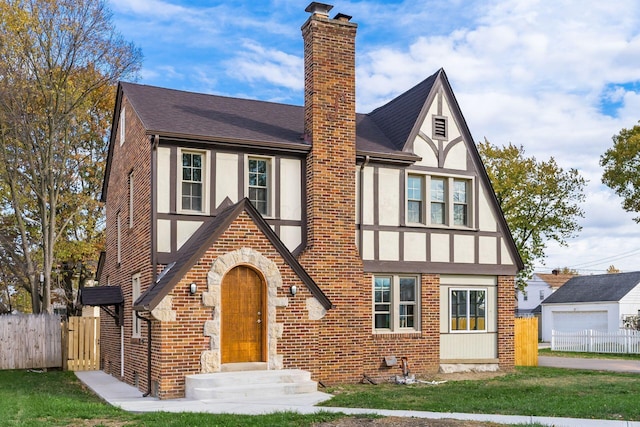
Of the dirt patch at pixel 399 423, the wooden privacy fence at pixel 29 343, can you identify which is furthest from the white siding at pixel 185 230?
the wooden privacy fence at pixel 29 343

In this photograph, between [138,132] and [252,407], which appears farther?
[138,132]

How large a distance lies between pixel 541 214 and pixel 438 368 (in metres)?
23.7

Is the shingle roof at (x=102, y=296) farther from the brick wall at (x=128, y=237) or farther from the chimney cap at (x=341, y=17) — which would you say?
the chimney cap at (x=341, y=17)

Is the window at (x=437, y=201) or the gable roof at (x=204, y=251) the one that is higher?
the window at (x=437, y=201)

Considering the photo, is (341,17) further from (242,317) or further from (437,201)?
(242,317)

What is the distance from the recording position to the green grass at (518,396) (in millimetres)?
12023

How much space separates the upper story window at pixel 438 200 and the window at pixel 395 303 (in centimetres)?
174

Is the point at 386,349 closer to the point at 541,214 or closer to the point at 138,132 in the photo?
the point at 138,132

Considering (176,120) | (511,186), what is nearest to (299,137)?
(176,120)

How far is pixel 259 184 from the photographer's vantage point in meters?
17.3

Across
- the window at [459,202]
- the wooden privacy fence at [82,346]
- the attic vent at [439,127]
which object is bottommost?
the wooden privacy fence at [82,346]

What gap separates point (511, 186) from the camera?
38.9 m

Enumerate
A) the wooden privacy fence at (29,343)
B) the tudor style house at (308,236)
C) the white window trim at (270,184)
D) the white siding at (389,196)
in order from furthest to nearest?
the wooden privacy fence at (29,343)
the white siding at (389,196)
the white window trim at (270,184)
the tudor style house at (308,236)

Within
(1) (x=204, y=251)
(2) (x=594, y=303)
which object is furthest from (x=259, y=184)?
(2) (x=594, y=303)
